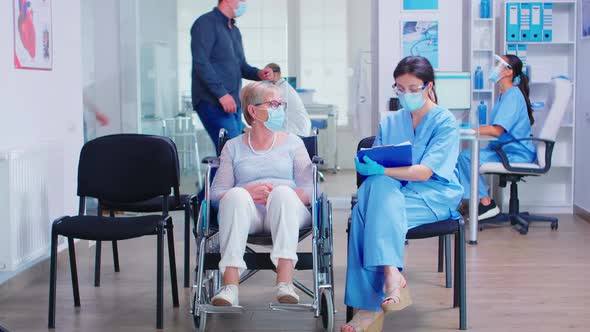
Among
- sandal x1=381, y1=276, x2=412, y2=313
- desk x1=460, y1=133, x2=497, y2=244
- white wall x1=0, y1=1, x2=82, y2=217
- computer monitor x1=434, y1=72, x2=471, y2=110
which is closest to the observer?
sandal x1=381, y1=276, x2=412, y2=313

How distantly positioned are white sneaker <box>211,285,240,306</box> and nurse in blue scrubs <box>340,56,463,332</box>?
450 millimetres

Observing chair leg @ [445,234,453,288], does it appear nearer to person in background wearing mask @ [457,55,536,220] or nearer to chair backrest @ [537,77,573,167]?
person in background wearing mask @ [457,55,536,220]

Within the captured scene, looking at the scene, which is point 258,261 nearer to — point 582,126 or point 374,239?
point 374,239

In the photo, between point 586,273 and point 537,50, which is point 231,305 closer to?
point 586,273

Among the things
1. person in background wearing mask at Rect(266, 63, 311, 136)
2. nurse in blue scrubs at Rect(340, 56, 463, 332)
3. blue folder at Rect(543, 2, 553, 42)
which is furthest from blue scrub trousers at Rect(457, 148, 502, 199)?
nurse in blue scrubs at Rect(340, 56, 463, 332)

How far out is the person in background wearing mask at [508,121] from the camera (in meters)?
5.99

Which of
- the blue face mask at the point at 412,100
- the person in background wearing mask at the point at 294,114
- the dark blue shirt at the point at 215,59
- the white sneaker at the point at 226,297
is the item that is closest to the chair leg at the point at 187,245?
the white sneaker at the point at 226,297

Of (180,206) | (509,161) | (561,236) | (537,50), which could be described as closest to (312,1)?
(537,50)

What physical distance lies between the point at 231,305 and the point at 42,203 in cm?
154

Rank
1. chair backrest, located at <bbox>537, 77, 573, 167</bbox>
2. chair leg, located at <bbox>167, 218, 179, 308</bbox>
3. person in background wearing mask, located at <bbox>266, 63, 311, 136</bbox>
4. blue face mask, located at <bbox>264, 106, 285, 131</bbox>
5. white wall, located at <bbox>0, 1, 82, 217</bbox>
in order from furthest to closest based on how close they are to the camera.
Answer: person in background wearing mask, located at <bbox>266, 63, 311, 136</bbox>
chair backrest, located at <bbox>537, 77, 573, 167</bbox>
white wall, located at <bbox>0, 1, 82, 217</bbox>
chair leg, located at <bbox>167, 218, 179, 308</bbox>
blue face mask, located at <bbox>264, 106, 285, 131</bbox>

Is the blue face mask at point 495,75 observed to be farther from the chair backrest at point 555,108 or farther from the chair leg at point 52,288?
the chair leg at point 52,288

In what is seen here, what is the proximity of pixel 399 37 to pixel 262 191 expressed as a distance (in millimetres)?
3281

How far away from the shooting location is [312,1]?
25.6 feet

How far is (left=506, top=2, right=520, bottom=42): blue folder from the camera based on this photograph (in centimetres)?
652
